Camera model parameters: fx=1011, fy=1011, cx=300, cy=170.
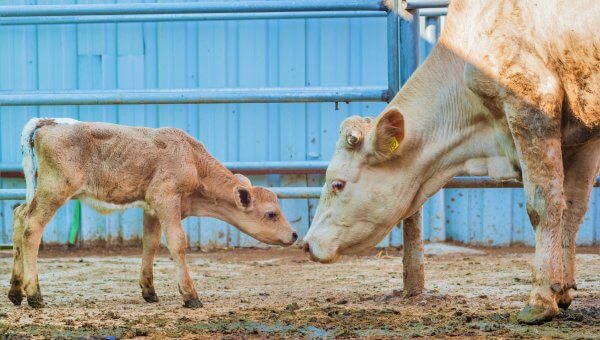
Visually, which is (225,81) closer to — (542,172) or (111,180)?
(111,180)

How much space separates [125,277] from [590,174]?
3.70m

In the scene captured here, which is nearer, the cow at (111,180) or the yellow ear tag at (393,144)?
the yellow ear tag at (393,144)

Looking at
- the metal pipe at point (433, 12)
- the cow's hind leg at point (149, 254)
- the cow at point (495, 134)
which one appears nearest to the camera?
the cow at point (495, 134)

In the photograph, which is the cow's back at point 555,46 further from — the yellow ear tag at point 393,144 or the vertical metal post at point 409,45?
the vertical metal post at point 409,45

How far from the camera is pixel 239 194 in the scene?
686cm

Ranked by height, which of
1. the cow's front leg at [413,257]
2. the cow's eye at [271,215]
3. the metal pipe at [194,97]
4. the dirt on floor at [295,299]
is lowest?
the dirt on floor at [295,299]

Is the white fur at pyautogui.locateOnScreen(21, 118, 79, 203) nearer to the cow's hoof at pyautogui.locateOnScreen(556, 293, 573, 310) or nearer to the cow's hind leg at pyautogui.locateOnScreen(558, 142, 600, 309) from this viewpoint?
the cow's hind leg at pyautogui.locateOnScreen(558, 142, 600, 309)

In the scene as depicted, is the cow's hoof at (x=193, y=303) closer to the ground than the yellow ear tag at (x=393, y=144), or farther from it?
closer to the ground

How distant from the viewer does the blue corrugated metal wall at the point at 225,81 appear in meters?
10.0

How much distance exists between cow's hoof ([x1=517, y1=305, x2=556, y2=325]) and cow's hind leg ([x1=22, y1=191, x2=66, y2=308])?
2882 millimetres

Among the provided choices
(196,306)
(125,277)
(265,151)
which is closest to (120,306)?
(196,306)

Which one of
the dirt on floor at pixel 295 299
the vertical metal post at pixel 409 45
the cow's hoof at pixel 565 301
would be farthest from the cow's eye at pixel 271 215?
the cow's hoof at pixel 565 301

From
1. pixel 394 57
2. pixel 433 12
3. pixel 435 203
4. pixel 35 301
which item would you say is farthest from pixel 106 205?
pixel 433 12

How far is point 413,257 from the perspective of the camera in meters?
6.31
